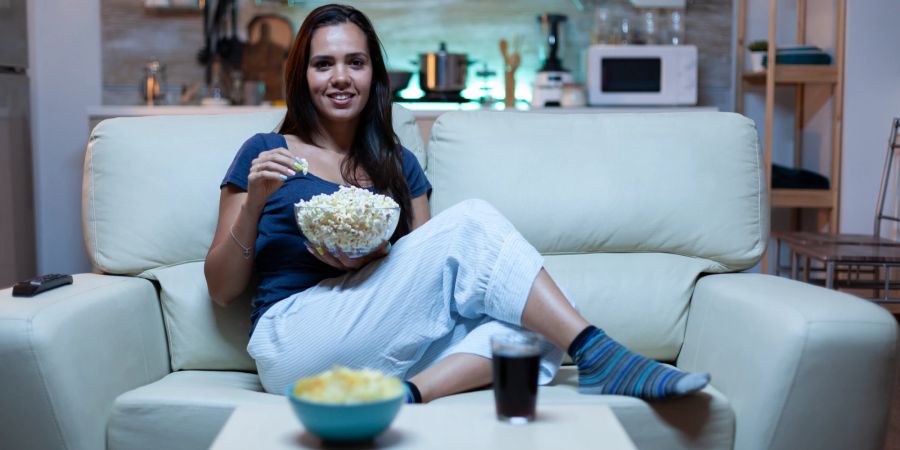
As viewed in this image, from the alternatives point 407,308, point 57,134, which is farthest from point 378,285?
point 57,134

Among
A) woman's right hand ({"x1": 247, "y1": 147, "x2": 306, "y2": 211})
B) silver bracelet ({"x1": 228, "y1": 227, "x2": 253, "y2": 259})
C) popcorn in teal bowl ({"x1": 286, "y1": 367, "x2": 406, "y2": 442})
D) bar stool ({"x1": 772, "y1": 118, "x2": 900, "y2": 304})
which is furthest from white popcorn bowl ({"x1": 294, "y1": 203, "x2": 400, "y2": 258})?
bar stool ({"x1": 772, "y1": 118, "x2": 900, "y2": 304})

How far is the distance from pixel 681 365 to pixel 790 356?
1.55ft

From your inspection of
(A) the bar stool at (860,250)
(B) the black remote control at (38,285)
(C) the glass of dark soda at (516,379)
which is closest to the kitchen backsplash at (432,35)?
(A) the bar stool at (860,250)

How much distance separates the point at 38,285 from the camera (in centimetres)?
174

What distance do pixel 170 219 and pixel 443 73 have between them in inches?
112

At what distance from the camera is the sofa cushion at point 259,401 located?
1.64m

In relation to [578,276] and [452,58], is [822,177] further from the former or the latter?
[578,276]

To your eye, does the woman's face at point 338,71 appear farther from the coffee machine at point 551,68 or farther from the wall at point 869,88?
the wall at point 869,88

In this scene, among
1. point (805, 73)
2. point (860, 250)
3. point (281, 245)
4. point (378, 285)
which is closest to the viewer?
point (378, 285)

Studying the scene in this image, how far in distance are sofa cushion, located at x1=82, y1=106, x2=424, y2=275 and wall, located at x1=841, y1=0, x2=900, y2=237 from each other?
122 inches

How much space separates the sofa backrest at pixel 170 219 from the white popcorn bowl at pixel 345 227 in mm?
Answer: 467

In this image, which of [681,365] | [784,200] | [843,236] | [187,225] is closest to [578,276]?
[681,365]

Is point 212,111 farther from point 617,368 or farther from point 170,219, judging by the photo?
point 617,368

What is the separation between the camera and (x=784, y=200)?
439cm
